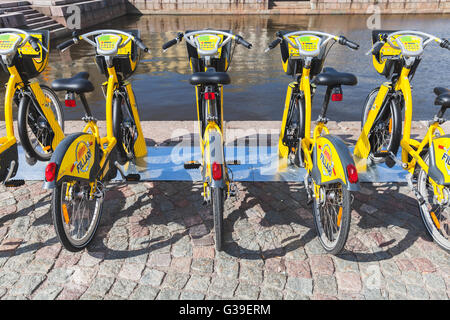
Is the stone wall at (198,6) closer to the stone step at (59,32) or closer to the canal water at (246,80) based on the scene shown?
the canal water at (246,80)

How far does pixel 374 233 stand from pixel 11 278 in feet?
11.1

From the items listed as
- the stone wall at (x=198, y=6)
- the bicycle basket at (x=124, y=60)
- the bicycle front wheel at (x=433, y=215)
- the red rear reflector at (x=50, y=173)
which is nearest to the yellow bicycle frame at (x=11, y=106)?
the bicycle basket at (x=124, y=60)

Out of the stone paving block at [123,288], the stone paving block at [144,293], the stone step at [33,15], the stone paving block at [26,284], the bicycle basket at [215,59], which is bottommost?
the stone paving block at [144,293]

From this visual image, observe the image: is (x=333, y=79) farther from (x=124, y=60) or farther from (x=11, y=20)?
(x=11, y=20)

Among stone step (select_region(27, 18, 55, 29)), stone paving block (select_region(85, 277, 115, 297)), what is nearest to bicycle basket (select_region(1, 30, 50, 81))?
stone paving block (select_region(85, 277, 115, 297))

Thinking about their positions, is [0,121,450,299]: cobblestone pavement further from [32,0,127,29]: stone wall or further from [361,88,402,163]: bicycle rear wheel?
[32,0,127,29]: stone wall

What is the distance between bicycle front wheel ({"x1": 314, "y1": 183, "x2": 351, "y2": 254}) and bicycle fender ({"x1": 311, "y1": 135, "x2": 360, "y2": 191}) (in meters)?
0.09

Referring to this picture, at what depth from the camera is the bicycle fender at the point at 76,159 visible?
8.58ft

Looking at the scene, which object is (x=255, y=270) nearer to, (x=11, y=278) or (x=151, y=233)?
(x=151, y=233)

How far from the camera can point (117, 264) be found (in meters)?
2.90

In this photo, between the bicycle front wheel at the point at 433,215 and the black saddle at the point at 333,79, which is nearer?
the bicycle front wheel at the point at 433,215

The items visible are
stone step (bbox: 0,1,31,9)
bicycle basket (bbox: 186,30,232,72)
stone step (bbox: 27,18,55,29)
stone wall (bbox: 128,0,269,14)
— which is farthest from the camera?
stone wall (bbox: 128,0,269,14)

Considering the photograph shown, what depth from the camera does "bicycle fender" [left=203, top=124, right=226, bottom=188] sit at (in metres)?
2.72
